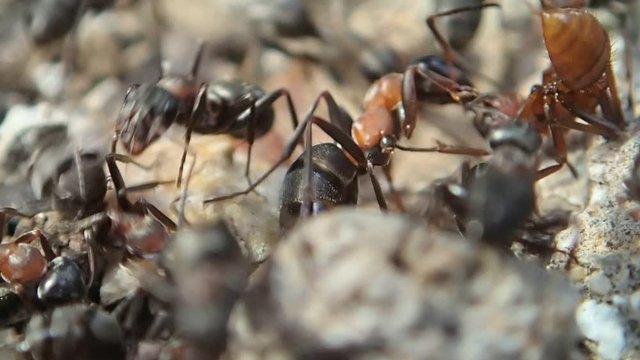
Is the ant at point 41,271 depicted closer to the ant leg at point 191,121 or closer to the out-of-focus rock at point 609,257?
the ant leg at point 191,121

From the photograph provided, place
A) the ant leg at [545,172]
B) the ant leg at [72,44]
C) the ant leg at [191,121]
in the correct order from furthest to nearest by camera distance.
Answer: the ant leg at [72,44]
the ant leg at [191,121]
the ant leg at [545,172]

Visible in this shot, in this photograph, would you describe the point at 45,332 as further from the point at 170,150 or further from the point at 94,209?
the point at 170,150

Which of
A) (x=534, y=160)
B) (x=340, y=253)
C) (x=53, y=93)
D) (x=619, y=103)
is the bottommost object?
(x=53, y=93)

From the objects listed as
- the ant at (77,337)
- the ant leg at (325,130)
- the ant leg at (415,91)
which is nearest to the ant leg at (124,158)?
the ant leg at (325,130)

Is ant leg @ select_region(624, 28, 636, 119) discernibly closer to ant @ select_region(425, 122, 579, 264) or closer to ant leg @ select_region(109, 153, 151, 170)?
ant @ select_region(425, 122, 579, 264)

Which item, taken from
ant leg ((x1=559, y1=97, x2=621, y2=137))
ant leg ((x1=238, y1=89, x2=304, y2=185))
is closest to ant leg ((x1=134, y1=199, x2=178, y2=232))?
ant leg ((x1=238, y1=89, x2=304, y2=185))

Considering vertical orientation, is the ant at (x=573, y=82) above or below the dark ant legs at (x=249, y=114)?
above

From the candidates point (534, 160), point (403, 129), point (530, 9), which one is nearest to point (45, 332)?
point (534, 160)
